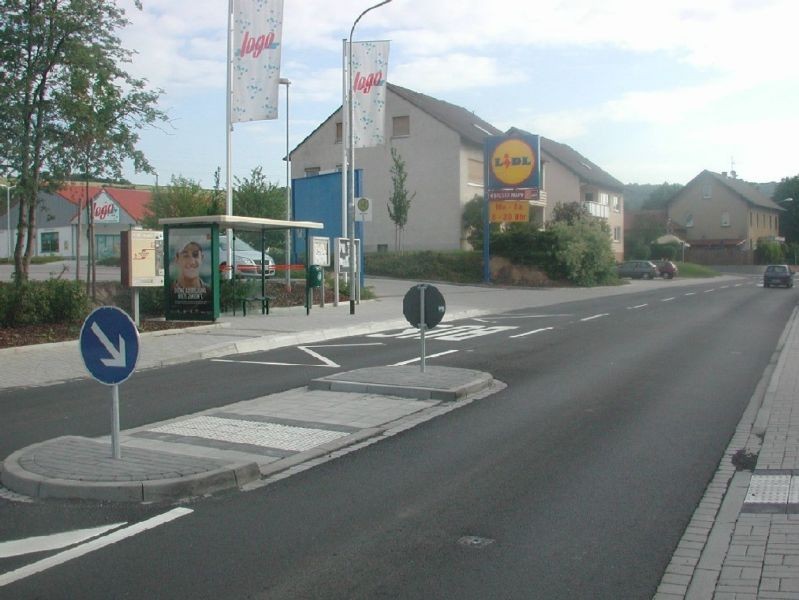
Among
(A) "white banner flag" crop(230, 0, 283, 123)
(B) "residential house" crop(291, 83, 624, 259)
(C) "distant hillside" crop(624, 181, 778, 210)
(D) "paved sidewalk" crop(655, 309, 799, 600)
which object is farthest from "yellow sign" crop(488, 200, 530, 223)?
(C) "distant hillside" crop(624, 181, 778, 210)

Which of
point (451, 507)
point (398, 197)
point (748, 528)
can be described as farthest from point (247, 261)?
point (748, 528)

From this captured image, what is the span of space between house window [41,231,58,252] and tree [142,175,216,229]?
2449 cm

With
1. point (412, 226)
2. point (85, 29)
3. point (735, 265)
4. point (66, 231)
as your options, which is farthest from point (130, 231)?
point (735, 265)

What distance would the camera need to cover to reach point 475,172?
169ft

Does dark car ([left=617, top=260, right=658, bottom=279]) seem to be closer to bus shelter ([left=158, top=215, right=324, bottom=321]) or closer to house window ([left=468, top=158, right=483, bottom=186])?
house window ([left=468, top=158, right=483, bottom=186])

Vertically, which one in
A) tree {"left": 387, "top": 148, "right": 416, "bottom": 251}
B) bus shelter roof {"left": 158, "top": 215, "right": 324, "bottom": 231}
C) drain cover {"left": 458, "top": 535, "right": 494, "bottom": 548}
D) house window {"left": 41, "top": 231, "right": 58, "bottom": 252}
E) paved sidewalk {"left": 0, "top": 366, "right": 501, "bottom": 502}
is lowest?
drain cover {"left": 458, "top": 535, "right": 494, "bottom": 548}

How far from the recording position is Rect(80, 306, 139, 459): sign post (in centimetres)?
665

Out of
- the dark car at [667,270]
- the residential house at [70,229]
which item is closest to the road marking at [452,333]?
the residential house at [70,229]

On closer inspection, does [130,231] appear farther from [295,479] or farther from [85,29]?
[295,479]

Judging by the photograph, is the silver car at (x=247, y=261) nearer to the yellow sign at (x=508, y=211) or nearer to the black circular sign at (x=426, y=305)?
the black circular sign at (x=426, y=305)

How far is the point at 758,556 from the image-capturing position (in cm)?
506

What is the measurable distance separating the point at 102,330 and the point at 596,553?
13.0 ft

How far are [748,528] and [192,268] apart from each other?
15.4 meters

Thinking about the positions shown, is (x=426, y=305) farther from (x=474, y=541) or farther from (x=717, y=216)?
(x=717, y=216)
